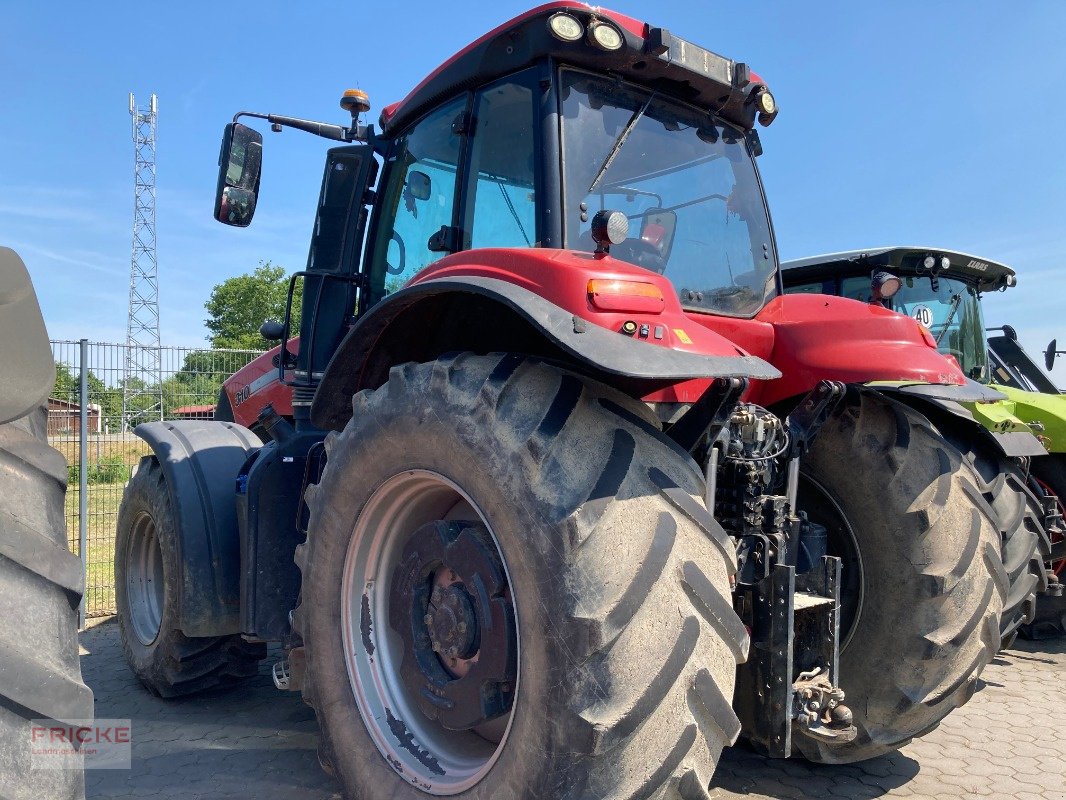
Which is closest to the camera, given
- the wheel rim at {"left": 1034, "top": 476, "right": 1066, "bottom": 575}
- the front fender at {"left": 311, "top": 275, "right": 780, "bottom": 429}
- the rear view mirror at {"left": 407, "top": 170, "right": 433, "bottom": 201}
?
the front fender at {"left": 311, "top": 275, "right": 780, "bottom": 429}

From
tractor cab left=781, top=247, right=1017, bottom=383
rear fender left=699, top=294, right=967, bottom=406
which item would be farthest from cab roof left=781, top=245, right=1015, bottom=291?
rear fender left=699, top=294, right=967, bottom=406

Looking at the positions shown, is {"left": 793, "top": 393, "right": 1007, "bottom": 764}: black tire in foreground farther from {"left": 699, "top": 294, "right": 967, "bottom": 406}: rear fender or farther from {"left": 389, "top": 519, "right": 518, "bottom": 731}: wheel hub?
{"left": 389, "top": 519, "right": 518, "bottom": 731}: wheel hub

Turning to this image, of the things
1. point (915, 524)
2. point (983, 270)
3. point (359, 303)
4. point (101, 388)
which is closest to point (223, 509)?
point (359, 303)

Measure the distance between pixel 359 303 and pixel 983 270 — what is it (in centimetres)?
629

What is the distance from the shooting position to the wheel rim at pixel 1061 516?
19.5ft

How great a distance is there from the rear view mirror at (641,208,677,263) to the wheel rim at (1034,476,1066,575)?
4208 mm

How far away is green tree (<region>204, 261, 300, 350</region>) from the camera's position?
41.1m

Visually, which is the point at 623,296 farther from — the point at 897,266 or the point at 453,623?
the point at 897,266

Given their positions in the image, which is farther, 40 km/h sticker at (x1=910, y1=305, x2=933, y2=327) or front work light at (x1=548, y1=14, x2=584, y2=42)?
40 km/h sticker at (x1=910, y1=305, x2=933, y2=327)

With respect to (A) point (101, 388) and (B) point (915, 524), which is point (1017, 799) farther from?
(A) point (101, 388)

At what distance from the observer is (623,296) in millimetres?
2148

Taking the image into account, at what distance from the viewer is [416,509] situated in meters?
2.69

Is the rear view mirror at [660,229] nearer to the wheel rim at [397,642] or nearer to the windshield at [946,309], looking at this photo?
the wheel rim at [397,642]

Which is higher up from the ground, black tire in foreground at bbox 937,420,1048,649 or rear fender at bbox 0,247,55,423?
rear fender at bbox 0,247,55,423
